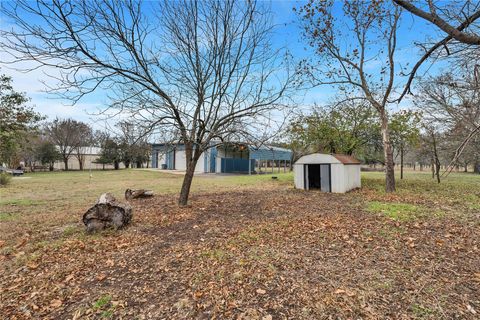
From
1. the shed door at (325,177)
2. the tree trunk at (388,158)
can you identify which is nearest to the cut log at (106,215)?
the shed door at (325,177)

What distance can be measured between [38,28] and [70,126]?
105 feet

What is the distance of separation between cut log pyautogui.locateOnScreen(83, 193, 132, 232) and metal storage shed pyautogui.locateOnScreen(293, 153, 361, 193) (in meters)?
7.72

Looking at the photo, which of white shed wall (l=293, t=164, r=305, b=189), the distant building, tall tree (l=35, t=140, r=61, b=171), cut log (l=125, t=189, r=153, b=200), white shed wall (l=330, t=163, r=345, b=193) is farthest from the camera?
the distant building

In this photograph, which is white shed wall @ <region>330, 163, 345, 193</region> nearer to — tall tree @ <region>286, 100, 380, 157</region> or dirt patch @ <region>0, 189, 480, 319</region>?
tall tree @ <region>286, 100, 380, 157</region>

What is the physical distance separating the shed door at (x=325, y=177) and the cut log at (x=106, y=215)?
25.5 feet

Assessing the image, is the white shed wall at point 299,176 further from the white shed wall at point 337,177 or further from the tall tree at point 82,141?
the tall tree at point 82,141

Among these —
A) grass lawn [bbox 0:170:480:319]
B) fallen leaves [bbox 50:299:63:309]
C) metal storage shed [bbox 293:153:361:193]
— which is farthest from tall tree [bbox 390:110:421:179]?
fallen leaves [bbox 50:299:63:309]

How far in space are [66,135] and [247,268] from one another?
115 feet

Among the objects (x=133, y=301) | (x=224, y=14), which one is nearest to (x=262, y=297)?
(x=133, y=301)

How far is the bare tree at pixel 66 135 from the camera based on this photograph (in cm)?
3019

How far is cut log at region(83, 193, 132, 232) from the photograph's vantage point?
4594mm

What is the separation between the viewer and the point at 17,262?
3.36m

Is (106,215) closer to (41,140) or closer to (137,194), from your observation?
(137,194)

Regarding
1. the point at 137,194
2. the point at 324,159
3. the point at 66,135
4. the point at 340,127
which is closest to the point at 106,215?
the point at 137,194
